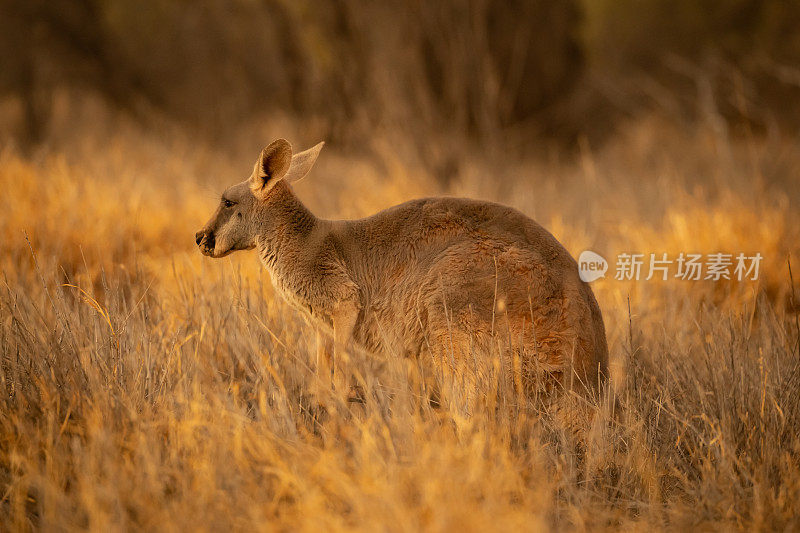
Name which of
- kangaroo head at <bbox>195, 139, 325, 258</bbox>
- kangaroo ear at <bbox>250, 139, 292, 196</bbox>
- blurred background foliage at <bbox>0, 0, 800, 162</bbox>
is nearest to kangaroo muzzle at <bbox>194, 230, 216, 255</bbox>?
kangaroo head at <bbox>195, 139, 325, 258</bbox>

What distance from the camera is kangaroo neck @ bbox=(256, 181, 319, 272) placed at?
141 inches

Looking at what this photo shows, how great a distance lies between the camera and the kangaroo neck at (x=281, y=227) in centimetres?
358

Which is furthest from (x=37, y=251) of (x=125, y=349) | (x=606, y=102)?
(x=606, y=102)

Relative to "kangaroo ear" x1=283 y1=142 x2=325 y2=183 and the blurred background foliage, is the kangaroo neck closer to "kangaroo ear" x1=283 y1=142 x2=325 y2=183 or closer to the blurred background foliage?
"kangaroo ear" x1=283 y1=142 x2=325 y2=183

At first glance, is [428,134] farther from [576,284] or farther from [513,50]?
[576,284]

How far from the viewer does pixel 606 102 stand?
13.4 metres

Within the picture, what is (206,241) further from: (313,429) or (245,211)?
(313,429)

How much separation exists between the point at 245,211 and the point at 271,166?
0.28m

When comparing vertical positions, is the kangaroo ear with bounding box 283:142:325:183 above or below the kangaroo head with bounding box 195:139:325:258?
above

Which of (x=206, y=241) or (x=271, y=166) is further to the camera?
(x=206, y=241)

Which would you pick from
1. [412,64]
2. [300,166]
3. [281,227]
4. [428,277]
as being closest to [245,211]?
[281,227]

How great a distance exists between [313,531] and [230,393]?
127 cm

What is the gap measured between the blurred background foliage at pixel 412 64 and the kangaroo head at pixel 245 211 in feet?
10.0

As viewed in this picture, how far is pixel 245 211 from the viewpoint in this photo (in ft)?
12.1
